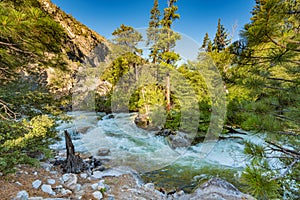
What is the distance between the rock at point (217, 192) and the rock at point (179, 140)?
103 inches

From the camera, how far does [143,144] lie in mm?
5586

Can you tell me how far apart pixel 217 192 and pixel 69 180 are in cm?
270

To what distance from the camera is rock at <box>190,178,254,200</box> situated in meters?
2.48

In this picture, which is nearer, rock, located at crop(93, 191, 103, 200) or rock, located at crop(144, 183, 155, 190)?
rock, located at crop(93, 191, 103, 200)

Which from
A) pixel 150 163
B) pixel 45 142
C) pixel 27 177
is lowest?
pixel 150 163

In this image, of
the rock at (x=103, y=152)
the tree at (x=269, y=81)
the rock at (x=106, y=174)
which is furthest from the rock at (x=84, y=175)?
the tree at (x=269, y=81)

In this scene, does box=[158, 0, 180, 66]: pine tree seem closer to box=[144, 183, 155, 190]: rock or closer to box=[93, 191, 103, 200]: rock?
box=[144, 183, 155, 190]: rock

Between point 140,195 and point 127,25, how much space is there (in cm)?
588

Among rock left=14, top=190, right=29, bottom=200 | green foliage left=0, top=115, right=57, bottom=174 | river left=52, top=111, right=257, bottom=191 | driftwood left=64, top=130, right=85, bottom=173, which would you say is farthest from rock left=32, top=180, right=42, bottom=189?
river left=52, top=111, right=257, bottom=191

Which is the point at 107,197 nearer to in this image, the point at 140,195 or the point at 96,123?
the point at 140,195

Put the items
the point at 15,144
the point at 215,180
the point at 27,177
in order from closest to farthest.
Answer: the point at 15,144
the point at 27,177
the point at 215,180

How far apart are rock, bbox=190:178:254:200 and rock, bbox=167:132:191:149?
8.59 feet

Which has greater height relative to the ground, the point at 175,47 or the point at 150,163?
the point at 175,47

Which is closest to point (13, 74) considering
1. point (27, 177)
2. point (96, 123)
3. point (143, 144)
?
point (27, 177)
